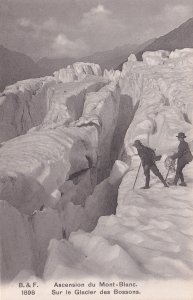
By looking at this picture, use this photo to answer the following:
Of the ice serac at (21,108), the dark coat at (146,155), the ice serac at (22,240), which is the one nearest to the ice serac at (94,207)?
the ice serac at (22,240)

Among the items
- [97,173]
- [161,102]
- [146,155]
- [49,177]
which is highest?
[161,102]

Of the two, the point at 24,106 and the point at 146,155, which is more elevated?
the point at 24,106

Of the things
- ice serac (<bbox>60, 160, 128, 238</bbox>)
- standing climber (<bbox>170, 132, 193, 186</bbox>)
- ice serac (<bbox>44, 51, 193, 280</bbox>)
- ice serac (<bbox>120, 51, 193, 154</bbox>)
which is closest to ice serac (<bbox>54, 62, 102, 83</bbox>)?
ice serac (<bbox>120, 51, 193, 154</bbox>)

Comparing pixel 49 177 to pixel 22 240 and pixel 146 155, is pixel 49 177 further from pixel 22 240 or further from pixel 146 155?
Result: pixel 22 240

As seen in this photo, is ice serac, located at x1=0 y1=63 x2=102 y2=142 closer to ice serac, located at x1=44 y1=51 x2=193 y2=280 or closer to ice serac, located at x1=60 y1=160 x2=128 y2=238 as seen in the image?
ice serac, located at x1=44 y1=51 x2=193 y2=280

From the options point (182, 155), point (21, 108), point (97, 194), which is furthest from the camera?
point (21, 108)

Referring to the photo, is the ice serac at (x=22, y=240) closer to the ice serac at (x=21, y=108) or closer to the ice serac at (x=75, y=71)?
the ice serac at (x=21, y=108)

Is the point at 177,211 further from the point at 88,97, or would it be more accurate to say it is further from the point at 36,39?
the point at 88,97

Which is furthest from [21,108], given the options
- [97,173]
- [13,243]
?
[13,243]
